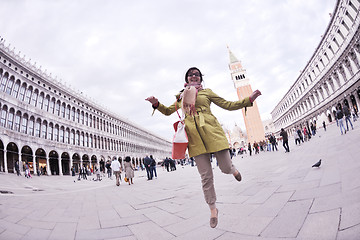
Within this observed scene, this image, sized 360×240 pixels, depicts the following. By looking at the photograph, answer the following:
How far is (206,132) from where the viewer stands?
216cm

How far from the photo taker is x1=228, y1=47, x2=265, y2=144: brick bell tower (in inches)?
2336

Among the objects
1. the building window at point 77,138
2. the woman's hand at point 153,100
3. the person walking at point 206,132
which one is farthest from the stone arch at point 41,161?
the person walking at point 206,132

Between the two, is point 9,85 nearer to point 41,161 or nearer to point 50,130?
point 50,130

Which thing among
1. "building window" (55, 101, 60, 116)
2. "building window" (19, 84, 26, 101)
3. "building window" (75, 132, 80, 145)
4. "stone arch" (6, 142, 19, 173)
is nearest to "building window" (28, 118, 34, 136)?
"stone arch" (6, 142, 19, 173)

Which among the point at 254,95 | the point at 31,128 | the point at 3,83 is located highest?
the point at 3,83

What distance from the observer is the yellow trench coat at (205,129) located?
6.95 feet

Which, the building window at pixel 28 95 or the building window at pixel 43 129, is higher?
the building window at pixel 28 95

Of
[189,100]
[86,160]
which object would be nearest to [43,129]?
[86,160]

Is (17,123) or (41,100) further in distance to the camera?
(41,100)

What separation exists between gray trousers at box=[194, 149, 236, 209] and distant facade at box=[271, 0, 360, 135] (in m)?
31.2

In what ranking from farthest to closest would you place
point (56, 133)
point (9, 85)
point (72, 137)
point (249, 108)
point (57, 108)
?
point (249, 108), point (72, 137), point (57, 108), point (56, 133), point (9, 85)

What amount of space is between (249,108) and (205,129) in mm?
61952

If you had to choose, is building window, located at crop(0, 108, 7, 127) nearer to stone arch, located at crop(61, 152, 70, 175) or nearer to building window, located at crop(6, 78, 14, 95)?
building window, located at crop(6, 78, 14, 95)

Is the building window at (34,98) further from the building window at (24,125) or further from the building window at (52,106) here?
the building window at (24,125)
